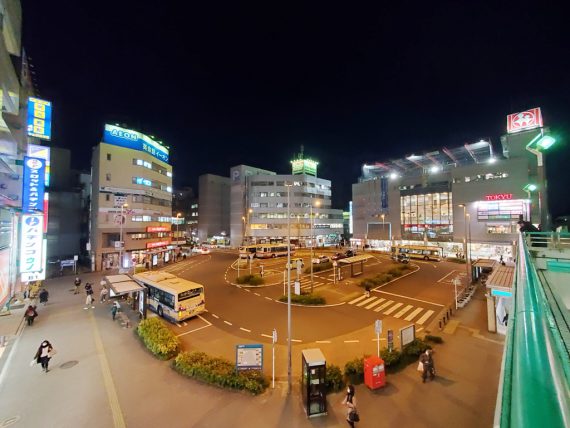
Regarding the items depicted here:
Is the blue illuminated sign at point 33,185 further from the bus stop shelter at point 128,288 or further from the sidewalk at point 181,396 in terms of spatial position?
the sidewalk at point 181,396

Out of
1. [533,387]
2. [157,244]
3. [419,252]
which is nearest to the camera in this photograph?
[533,387]

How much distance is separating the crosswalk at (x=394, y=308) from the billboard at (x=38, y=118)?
101 ft

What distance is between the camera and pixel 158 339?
14172 mm

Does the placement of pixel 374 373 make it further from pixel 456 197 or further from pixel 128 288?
pixel 456 197

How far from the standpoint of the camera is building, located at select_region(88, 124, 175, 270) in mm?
38625

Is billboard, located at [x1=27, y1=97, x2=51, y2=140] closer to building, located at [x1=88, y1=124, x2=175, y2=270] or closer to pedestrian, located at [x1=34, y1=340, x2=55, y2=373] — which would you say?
building, located at [x1=88, y1=124, x2=175, y2=270]

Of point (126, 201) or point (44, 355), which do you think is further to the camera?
point (126, 201)

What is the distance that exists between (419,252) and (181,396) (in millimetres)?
46436

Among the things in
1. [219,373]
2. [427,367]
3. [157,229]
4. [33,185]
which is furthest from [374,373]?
[157,229]

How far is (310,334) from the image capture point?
16219 mm

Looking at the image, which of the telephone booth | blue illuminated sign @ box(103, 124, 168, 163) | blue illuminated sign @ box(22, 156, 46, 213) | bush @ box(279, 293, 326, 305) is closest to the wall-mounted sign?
bush @ box(279, 293, 326, 305)

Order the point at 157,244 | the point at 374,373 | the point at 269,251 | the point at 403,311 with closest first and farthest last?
1. the point at 374,373
2. the point at 403,311
3. the point at 157,244
4. the point at 269,251

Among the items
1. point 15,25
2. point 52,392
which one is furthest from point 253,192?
point 52,392

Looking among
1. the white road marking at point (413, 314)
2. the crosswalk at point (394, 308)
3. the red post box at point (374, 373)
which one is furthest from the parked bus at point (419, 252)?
the red post box at point (374, 373)
